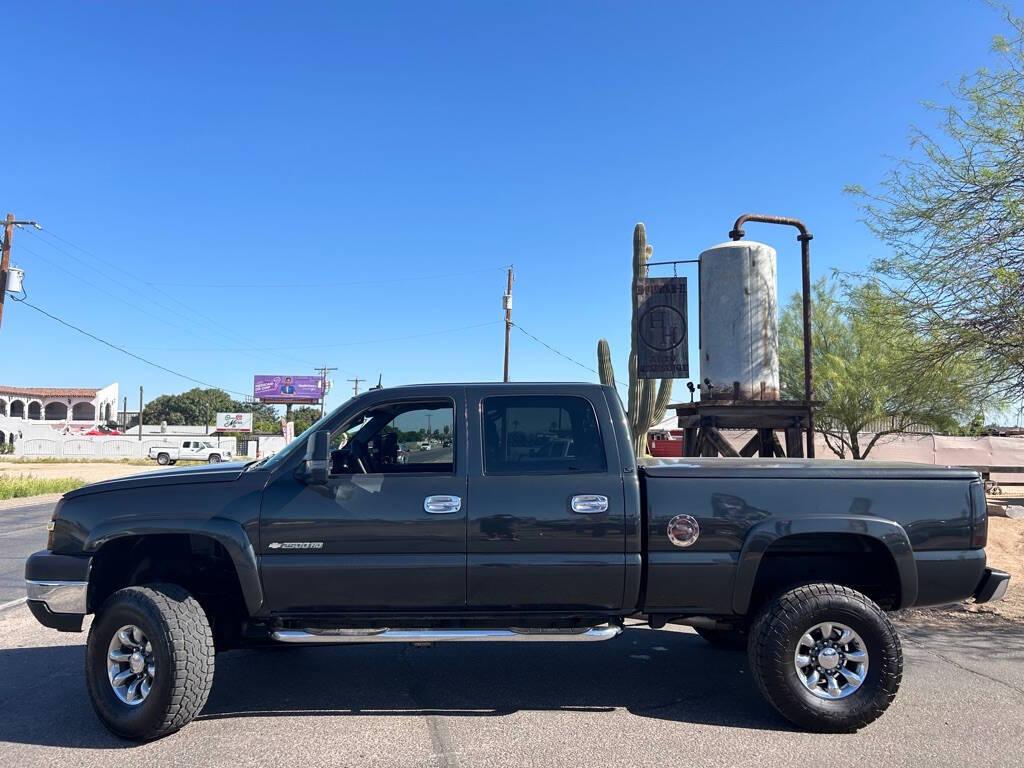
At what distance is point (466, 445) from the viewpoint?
4.66 metres

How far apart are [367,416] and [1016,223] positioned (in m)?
7.67

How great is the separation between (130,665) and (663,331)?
8.94 m

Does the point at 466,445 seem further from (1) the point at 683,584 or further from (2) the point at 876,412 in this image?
(2) the point at 876,412

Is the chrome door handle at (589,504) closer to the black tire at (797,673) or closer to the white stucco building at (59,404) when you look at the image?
the black tire at (797,673)

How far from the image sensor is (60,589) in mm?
4430

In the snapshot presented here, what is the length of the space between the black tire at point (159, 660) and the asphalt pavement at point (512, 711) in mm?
134

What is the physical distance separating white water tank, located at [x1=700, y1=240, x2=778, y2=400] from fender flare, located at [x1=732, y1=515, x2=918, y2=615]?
223 inches

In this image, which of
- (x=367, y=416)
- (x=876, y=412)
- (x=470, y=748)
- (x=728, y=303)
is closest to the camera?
(x=470, y=748)

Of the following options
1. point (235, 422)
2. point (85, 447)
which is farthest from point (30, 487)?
point (235, 422)

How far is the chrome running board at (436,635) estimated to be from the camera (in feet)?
14.4

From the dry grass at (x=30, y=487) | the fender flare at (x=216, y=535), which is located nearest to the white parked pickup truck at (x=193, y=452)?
the dry grass at (x=30, y=487)

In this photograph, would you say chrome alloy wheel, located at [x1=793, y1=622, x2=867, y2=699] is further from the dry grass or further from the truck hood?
the dry grass

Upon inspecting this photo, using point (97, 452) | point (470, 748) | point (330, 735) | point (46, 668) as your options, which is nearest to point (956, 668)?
point (470, 748)

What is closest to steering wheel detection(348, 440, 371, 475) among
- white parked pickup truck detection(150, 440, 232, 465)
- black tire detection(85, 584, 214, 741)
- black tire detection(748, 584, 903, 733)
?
black tire detection(85, 584, 214, 741)
